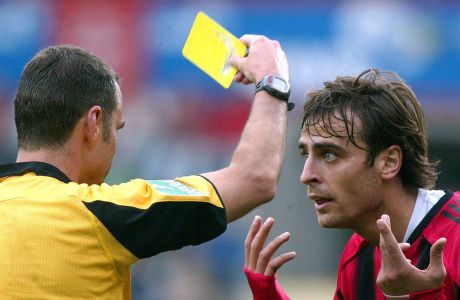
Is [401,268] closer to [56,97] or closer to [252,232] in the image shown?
[252,232]

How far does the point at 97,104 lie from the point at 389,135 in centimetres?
128

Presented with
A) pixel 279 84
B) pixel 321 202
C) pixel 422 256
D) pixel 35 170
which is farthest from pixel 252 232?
pixel 35 170

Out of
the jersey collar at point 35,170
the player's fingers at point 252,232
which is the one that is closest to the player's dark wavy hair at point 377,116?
the player's fingers at point 252,232

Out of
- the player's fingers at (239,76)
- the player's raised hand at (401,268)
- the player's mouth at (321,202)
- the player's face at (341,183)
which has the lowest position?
the player's raised hand at (401,268)

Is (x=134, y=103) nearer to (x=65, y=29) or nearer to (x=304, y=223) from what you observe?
(x=65, y=29)

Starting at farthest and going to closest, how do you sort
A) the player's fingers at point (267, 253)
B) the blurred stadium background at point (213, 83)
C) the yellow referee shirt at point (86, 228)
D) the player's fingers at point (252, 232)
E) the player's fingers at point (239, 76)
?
the blurred stadium background at point (213, 83), the player's fingers at point (252, 232), the player's fingers at point (267, 253), the player's fingers at point (239, 76), the yellow referee shirt at point (86, 228)

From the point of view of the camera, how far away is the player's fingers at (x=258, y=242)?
3.12 metres

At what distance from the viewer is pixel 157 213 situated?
2520 millimetres

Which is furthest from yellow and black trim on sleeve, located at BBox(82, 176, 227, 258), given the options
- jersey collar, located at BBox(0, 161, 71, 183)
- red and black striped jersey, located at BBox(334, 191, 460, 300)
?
red and black striped jersey, located at BBox(334, 191, 460, 300)

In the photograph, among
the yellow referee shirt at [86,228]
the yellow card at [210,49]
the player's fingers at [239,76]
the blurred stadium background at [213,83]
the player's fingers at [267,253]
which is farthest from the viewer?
the blurred stadium background at [213,83]

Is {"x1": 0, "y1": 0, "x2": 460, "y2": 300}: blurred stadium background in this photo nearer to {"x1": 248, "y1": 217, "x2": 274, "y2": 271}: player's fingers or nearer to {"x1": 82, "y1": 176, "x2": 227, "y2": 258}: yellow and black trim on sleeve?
{"x1": 248, "y1": 217, "x2": 274, "y2": 271}: player's fingers

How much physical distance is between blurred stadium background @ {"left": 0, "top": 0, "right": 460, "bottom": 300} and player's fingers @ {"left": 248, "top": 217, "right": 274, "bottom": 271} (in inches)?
123

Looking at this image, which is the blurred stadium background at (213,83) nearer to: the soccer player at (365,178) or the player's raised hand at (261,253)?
the soccer player at (365,178)

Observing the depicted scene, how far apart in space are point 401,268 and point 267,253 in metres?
0.61
